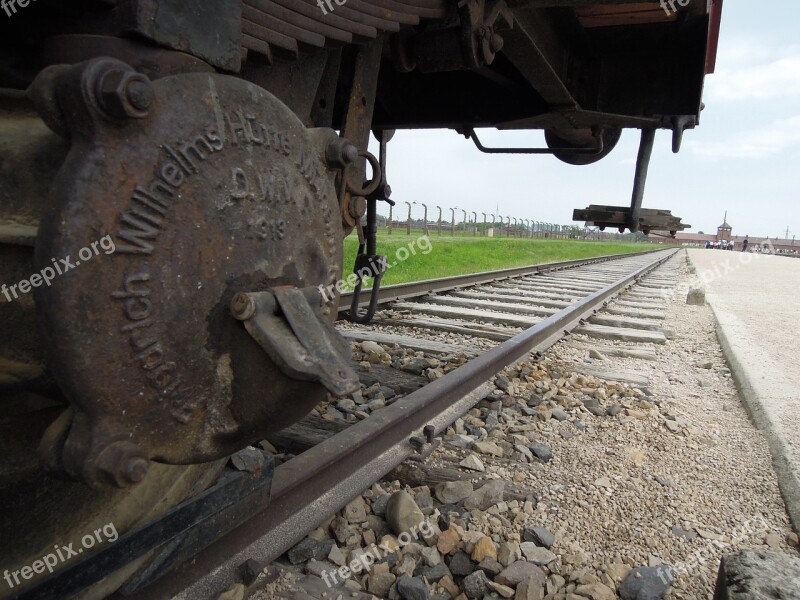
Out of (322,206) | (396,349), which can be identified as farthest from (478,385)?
(322,206)

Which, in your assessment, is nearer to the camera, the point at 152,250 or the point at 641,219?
the point at 152,250

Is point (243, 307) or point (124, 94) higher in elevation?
point (124, 94)

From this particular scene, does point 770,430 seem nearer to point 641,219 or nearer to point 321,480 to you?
point 641,219

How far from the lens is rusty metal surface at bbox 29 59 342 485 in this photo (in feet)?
2.99

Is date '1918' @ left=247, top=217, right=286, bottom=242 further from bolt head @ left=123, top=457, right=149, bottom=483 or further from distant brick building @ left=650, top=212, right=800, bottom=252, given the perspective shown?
distant brick building @ left=650, top=212, right=800, bottom=252

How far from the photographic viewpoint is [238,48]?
1221 mm

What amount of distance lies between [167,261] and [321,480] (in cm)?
112

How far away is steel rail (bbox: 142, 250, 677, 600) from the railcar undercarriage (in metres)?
0.18

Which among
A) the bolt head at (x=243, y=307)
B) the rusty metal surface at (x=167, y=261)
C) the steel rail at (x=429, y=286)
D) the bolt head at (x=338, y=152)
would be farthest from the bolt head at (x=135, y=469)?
the steel rail at (x=429, y=286)

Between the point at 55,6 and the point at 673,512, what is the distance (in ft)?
7.67

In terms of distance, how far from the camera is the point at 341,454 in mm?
1997

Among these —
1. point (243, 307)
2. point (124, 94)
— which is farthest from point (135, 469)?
point (124, 94)

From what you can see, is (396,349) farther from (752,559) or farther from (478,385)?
(752,559)

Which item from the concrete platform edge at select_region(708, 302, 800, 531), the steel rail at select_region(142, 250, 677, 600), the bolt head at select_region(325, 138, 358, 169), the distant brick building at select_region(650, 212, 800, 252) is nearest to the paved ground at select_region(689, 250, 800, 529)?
the concrete platform edge at select_region(708, 302, 800, 531)
